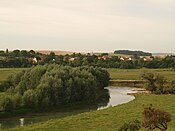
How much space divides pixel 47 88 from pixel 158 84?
25.9 m

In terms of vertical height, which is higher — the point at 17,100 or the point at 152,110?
the point at 152,110

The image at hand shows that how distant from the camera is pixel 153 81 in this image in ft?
212

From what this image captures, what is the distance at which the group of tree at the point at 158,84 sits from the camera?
62.9 m

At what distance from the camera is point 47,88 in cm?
4666

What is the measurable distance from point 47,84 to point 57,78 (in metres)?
3.57

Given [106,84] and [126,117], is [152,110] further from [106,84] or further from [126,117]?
[106,84]

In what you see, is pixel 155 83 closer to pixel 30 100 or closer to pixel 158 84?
pixel 158 84

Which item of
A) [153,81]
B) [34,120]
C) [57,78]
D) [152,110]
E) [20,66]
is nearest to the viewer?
[152,110]

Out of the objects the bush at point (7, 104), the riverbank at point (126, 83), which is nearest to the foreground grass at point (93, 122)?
the bush at point (7, 104)

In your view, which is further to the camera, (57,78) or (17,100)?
(57,78)

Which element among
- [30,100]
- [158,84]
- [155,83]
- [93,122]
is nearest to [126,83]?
[155,83]

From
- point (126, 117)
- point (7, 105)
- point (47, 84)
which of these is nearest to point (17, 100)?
point (7, 105)

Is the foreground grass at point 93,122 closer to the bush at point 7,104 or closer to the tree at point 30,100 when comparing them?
the bush at point 7,104

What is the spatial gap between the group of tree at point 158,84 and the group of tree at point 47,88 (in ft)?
43.3
